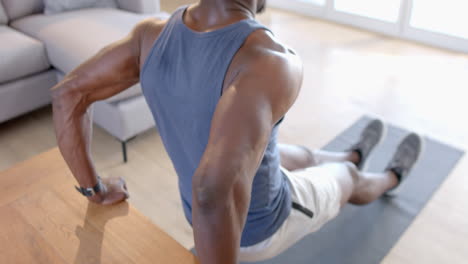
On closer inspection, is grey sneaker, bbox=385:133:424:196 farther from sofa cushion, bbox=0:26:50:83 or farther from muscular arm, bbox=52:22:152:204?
sofa cushion, bbox=0:26:50:83

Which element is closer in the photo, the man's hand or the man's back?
the man's back

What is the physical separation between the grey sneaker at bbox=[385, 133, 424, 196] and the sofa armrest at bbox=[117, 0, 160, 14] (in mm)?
1708

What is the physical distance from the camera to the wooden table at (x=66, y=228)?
910 mm

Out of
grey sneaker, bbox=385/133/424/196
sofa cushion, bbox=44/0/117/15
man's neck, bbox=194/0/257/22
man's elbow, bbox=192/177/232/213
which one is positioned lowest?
grey sneaker, bbox=385/133/424/196

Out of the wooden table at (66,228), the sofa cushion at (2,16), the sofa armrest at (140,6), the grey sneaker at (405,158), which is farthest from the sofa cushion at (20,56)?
the grey sneaker at (405,158)

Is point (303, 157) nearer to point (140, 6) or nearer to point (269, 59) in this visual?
point (269, 59)

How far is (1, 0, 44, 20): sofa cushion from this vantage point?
2611mm

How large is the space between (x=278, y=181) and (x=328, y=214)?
299 millimetres

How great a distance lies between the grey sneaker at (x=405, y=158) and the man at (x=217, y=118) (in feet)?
2.09

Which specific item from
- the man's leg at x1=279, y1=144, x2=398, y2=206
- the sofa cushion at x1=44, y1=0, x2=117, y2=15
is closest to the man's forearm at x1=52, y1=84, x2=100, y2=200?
the man's leg at x1=279, y1=144, x2=398, y2=206

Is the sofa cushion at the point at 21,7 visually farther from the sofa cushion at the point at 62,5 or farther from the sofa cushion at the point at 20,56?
the sofa cushion at the point at 20,56

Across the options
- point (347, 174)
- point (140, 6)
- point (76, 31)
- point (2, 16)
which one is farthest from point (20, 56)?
point (347, 174)

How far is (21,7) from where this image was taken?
8.68ft

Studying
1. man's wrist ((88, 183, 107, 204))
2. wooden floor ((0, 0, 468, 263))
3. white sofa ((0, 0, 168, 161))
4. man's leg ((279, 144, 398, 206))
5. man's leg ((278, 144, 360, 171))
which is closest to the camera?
man's wrist ((88, 183, 107, 204))
